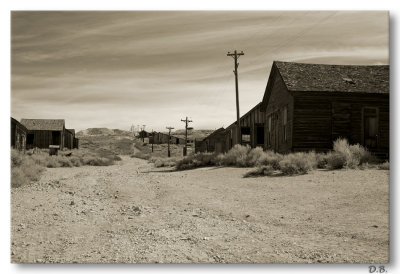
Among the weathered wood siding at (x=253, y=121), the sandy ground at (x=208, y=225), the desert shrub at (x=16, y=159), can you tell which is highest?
the weathered wood siding at (x=253, y=121)

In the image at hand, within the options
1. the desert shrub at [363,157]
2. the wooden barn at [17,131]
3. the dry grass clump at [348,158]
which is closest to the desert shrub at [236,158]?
the dry grass clump at [348,158]

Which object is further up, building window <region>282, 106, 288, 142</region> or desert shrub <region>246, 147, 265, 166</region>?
building window <region>282, 106, 288, 142</region>

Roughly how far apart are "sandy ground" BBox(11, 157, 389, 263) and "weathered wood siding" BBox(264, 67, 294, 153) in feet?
20.1

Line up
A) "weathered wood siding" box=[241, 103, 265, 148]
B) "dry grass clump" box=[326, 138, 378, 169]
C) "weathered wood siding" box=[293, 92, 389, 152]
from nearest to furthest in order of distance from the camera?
"dry grass clump" box=[326, 138, 378, 169] < "weathered wood siding" box=[293, 92, 389, 152] < "weathered wood siding" box=[241, 103, 265, 148]

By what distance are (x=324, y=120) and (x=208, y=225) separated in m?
10.1

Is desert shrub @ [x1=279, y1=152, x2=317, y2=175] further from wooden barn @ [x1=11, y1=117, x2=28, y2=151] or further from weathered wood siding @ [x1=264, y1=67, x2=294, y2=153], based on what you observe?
wooden barn @ [x1=11, y1=117, x2=28, y2=151]

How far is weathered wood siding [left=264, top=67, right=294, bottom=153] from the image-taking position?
1549 cm

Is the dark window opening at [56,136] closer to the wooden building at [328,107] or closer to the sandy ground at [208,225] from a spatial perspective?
the sandy ground at [208,225]

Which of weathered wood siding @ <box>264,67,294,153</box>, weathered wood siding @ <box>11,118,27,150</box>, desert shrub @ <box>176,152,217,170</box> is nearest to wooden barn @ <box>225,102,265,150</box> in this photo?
weathered wood siding @ <box>264,67,294,153</box>

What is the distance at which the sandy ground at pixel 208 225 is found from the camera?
5.03 meters

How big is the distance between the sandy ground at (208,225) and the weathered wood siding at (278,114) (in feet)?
20.1

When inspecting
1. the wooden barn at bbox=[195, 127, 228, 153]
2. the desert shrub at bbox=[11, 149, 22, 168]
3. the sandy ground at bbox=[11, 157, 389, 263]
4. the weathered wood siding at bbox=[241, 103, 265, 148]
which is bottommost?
the sandy ground at bbox=[11, 157, 389, 263]
